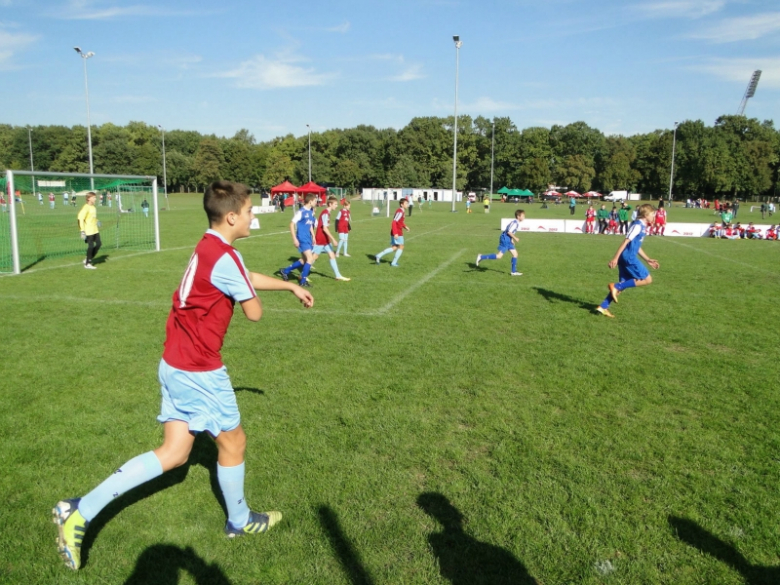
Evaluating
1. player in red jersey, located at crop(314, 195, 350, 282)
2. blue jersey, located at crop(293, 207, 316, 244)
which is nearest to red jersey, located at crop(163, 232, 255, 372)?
blue jersey, located at crop(293, 207, 316, 244)

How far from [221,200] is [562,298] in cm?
911

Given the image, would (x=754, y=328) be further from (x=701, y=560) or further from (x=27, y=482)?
(x=27, y=482)

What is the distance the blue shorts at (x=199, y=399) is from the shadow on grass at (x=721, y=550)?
9.18 ft

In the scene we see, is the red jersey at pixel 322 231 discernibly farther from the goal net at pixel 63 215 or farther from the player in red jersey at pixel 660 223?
the player in red jersey at pixel 660 223

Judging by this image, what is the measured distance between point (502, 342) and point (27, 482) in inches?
222

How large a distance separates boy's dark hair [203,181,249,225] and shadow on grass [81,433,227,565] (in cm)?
194

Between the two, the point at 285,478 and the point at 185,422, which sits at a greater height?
the point at 185,422

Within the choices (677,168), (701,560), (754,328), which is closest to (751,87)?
(677,168)

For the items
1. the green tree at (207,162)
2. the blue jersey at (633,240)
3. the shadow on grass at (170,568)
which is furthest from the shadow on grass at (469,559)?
the green tree at (207,162)

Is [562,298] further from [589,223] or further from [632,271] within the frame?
[589,223]

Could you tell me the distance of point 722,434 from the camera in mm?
4875

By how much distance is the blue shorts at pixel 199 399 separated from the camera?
3154mm

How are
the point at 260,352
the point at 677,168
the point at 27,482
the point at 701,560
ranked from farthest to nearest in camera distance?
the point at 677,168 < the point at 260,352 < the point at 27,482 < the point at 701,560

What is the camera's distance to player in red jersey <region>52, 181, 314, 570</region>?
305cm
